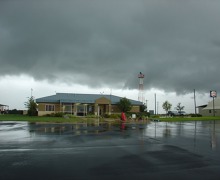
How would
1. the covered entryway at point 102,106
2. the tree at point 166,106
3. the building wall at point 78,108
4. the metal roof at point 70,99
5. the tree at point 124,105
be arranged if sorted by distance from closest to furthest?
the building wall at point 78,108, the metal roof at point 70,99, the covered entryway at point 102,106, the tree at point 124,105, the tree at point 166,106

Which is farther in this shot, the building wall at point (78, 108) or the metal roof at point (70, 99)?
the metal roof at point (70, 99)

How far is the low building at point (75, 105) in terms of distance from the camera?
57.1 metres

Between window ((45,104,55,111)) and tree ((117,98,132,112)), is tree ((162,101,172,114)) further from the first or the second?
window ((45,104,55,111))

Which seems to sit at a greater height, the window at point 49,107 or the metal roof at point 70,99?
the metal roof at point 70,99

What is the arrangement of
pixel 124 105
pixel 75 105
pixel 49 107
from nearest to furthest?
1. pixel 49 107
2. pixel 75 105
3. pixel 124 105

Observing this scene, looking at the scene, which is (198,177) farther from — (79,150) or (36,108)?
(36,108)

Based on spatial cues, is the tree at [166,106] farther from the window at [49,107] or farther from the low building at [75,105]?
the window at [49,107]

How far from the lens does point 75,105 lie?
57.9 metres

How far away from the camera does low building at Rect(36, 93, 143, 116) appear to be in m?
57.1

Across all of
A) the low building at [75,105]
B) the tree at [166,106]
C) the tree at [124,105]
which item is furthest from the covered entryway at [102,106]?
the tree at [166,106]

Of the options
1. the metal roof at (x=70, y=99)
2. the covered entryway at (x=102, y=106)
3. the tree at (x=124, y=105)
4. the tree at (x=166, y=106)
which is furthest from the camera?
the tree at (x=166, y=106)

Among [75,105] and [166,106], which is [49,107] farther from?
[166,106]

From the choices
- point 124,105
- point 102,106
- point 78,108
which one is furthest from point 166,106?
point 78,108

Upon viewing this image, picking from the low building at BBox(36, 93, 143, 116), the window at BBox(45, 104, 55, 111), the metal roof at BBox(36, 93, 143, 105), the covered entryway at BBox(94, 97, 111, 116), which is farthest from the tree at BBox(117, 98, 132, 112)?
the window at BBox(45, 104, 55, 111)
